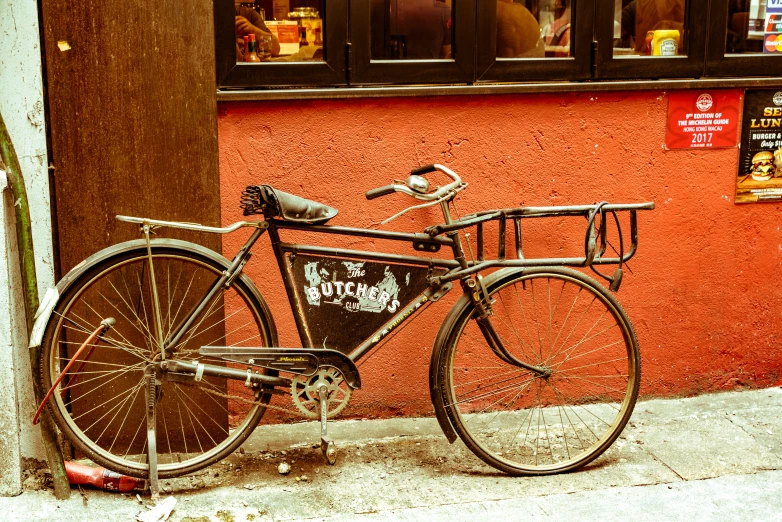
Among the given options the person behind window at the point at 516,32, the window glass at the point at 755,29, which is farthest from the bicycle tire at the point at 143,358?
the window glass at the point at 755,29

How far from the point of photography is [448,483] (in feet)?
14.0

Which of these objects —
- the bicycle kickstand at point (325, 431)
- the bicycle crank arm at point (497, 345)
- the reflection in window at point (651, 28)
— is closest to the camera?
the bicycle kickstand at point (325, 431)

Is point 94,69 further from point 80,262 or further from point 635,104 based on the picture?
point 635,104

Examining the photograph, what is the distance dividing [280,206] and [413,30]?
4.04ft

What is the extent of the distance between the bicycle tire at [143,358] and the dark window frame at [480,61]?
3.09ft

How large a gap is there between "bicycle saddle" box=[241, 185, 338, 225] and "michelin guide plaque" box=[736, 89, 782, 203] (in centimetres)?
230

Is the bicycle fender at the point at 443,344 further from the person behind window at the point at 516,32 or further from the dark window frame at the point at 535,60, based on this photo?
the person behind window at the point at 516,32

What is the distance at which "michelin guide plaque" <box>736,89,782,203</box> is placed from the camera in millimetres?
4988

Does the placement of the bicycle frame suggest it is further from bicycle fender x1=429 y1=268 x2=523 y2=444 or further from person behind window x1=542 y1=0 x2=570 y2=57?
person behind window x1=542 y1=0 x2=570 y2=57

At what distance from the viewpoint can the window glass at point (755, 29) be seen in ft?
16.2

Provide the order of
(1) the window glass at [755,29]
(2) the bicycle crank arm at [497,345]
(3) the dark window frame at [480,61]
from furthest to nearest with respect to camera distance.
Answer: (1) the window glass at [755,29]
(3) the dark window frame at [480,61]
(2) the bicycle crank arm at [497,345]

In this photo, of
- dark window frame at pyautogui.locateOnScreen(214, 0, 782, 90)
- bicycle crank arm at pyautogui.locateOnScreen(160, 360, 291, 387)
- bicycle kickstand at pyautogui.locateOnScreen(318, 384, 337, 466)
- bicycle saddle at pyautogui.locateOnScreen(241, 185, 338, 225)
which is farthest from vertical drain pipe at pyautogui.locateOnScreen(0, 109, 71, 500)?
bicycle kickstand at pyautogui.locateOnScreen(318, 384, 337, 466)

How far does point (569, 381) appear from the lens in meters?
5.06

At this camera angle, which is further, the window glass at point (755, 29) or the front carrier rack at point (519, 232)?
the window glass at point (755, 29)
